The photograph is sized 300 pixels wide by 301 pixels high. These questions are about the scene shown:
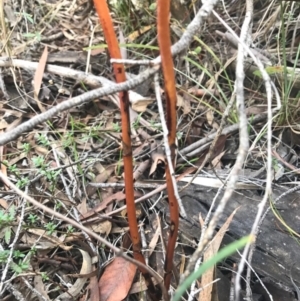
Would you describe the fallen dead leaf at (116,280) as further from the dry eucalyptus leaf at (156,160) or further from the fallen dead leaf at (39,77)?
the fallen dead leaf at (39,77)

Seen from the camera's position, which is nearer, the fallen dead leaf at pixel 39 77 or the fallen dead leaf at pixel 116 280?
the fallen dead leaf at pixel 116 280

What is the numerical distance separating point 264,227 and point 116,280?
36 cm

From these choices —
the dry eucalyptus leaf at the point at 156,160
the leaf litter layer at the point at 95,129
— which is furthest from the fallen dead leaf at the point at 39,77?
the dry eucalyptus leaf at the point at 156,160

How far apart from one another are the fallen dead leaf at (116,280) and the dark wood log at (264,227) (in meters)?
0.16

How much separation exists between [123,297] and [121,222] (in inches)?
7.7

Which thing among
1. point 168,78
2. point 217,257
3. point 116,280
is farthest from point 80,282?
point 217,257

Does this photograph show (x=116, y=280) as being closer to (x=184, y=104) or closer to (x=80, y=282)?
(x=80, y=282)

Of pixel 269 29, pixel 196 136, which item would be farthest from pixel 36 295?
pixel 269 29

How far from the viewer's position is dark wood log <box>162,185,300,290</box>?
1050mm

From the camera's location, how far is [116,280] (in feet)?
3.64

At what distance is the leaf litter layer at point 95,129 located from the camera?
1151 millimetres

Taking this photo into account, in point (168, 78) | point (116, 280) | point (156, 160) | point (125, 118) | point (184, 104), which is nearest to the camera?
point (168, 78)

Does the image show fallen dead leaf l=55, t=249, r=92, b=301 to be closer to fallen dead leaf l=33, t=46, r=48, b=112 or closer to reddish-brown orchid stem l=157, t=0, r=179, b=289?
reddish-brown orchid stem l=157, t=0, r=179, b=289

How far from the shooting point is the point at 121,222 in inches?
47.7
